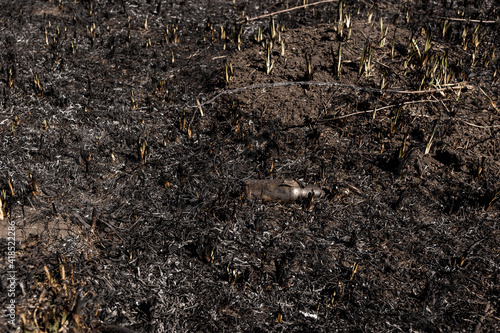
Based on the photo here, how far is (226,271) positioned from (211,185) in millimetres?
980

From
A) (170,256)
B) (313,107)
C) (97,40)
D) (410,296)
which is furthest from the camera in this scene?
(97,40)

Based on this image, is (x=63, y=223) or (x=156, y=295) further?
(x=63, y=223)

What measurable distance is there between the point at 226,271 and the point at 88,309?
1.09 meters

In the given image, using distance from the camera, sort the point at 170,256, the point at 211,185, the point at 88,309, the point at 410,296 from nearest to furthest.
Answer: the point at 88,309, the point at 410,296, the point at 170,256, the point at 211,185

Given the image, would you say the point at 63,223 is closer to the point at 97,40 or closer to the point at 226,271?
the point at 226,271

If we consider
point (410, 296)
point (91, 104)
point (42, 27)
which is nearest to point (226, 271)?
point (410, 296)

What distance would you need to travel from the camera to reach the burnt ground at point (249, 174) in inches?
130

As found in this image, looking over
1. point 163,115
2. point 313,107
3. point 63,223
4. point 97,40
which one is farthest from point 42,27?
point 313,107

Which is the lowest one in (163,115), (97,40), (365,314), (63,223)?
(365,314)

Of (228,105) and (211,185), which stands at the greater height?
(228,105)

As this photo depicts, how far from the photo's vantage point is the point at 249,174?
430 centimetres

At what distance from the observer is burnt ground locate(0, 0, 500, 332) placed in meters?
3.30

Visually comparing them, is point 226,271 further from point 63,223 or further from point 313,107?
point 313,107

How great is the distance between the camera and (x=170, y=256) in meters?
3.62
